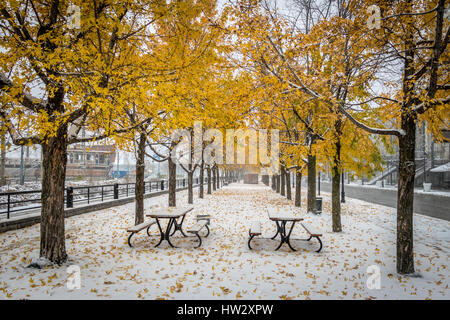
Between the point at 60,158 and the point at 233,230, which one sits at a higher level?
the point at 60,158

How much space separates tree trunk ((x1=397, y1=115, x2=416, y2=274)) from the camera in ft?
15.9

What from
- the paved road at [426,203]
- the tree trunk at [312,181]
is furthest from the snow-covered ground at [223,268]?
the paved road at [426,203]

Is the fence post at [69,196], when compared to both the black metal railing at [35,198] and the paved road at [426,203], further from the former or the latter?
the paved road at [426,203]

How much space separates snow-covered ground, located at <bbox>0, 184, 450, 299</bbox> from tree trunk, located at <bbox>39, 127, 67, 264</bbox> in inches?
16.8

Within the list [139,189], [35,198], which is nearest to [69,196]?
[139,189]

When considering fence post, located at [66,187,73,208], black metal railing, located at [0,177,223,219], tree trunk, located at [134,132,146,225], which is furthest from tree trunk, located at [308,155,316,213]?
fence post, located at [66,187,73,208]

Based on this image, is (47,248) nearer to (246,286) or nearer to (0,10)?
(246,286)

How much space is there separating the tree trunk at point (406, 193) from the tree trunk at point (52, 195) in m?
6.70

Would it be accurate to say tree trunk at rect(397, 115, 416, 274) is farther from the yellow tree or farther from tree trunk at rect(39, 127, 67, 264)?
tree trunk at rect(39, 127, 67, 264)

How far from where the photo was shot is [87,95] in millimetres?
4848

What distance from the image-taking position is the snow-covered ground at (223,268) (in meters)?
4.26

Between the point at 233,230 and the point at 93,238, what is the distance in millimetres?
4452

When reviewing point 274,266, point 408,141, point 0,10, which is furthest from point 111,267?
point 408,141

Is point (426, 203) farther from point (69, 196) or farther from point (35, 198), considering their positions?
point (35, 198)
